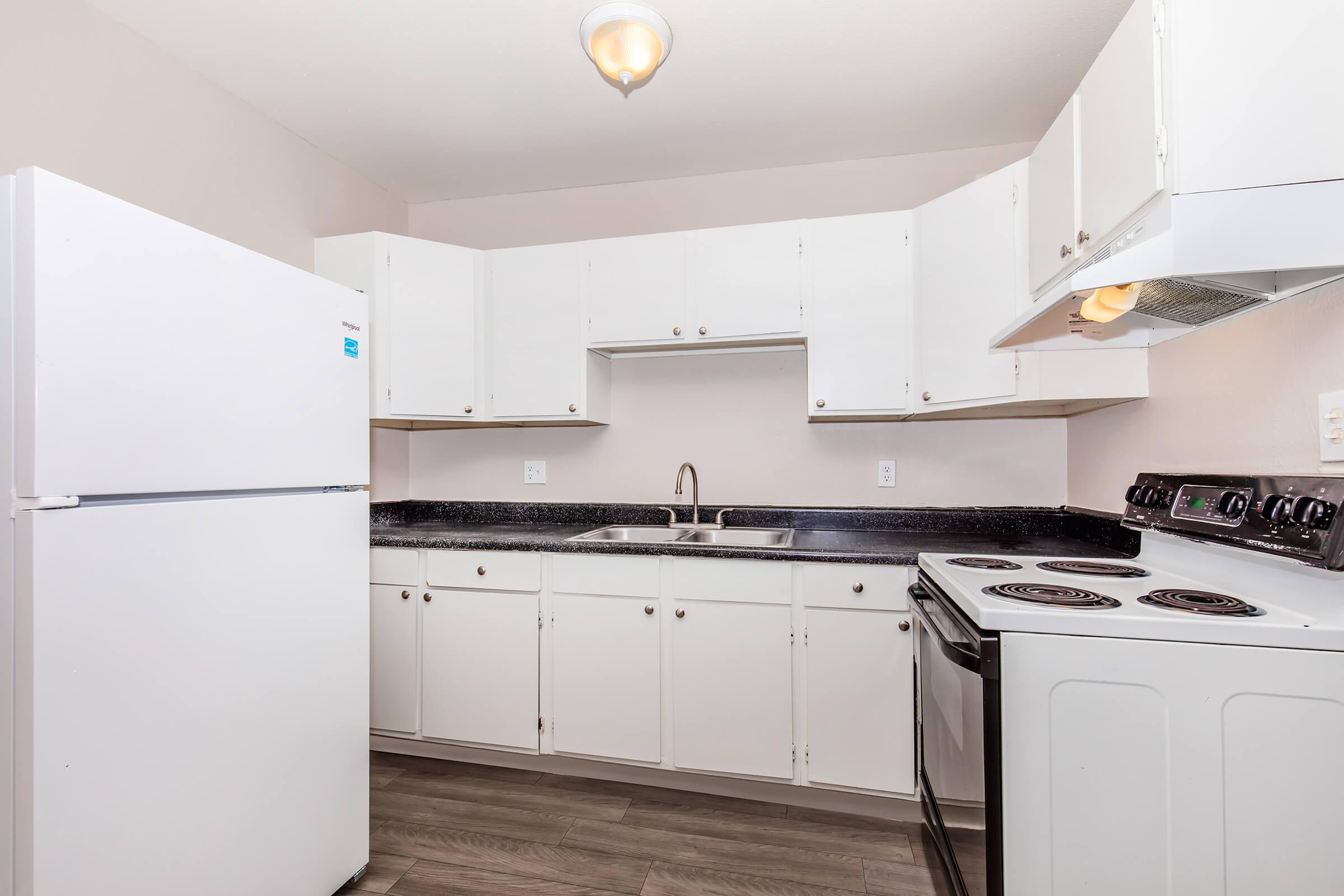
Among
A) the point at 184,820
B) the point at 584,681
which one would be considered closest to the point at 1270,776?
the point at 584,681

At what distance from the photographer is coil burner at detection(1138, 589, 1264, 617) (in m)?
1.13

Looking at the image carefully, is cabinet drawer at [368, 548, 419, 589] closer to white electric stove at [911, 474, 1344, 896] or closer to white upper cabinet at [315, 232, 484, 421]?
white upper cabinet at [315, 232, 484, 421]

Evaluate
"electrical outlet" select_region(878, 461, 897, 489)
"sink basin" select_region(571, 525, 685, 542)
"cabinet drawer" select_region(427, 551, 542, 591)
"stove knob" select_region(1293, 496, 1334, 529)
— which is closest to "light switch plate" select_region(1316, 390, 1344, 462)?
"stove knob" select_region(1293, 496, 1334, 529)

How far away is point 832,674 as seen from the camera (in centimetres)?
201

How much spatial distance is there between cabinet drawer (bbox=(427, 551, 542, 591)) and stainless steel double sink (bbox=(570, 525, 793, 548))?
312 millimetres

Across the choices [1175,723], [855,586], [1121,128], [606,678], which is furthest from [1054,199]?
[606,678]

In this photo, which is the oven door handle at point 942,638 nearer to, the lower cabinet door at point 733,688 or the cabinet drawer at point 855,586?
the cabinet drawer at point 855,586

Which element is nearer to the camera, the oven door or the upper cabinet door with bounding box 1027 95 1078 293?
the oven door

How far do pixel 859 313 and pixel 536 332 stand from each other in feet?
4.21

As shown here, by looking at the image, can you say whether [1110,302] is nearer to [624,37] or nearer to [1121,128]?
[1121,128]

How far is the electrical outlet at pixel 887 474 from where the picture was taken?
2600 millimetres

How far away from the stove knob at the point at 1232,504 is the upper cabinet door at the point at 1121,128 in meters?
0.62

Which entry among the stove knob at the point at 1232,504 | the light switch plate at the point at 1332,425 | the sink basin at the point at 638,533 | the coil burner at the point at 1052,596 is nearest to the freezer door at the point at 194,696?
the sink basin at the point at 638,533

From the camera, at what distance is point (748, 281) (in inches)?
95.8
